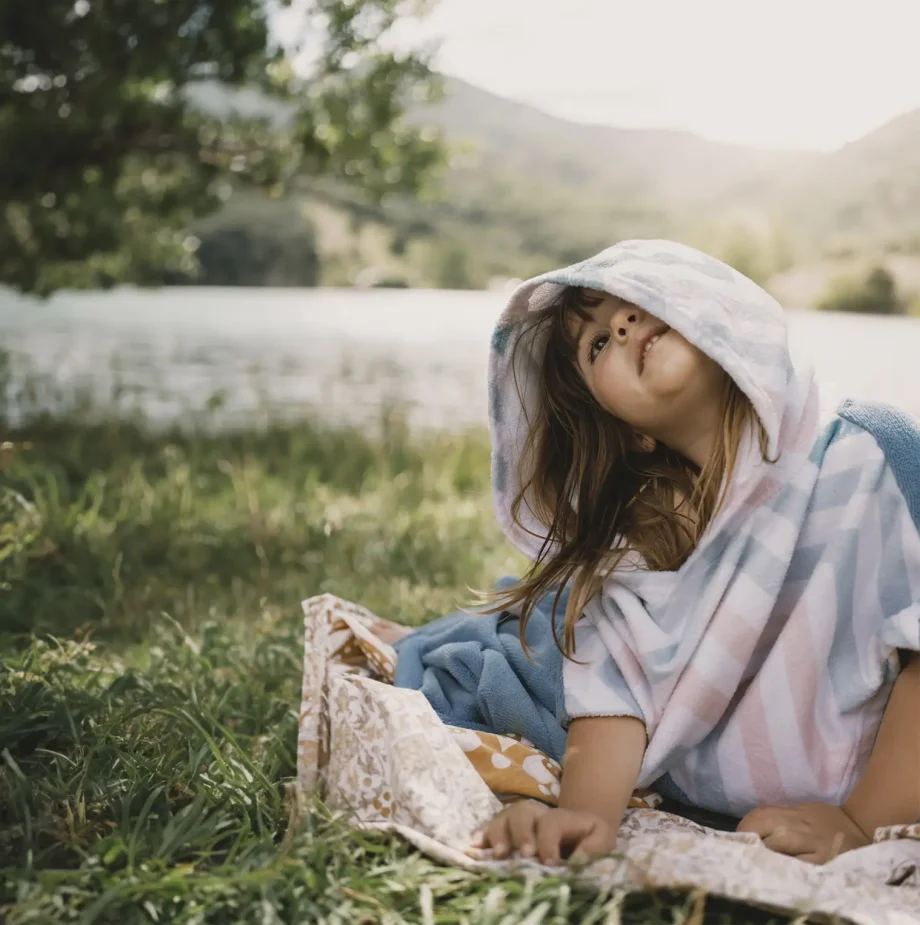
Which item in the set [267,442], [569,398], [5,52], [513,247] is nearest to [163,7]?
[5,52]

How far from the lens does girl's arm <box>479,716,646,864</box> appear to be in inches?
69.9

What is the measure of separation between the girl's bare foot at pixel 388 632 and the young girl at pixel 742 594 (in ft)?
2.08

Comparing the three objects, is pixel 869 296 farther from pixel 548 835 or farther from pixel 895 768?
pixel 548 835

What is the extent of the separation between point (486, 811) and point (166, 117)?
6.32m

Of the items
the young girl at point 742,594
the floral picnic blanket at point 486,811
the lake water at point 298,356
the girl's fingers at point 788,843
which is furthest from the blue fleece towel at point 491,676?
the lake water at point 298,356

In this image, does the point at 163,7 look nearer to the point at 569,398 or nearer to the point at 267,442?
the point at 267,442

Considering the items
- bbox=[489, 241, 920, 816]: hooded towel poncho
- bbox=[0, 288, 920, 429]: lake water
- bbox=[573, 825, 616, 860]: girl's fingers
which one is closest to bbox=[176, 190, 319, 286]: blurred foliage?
bbox=[0, 288, 920, 429]: lake water

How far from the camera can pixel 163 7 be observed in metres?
6.45

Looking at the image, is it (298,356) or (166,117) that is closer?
(166,117)

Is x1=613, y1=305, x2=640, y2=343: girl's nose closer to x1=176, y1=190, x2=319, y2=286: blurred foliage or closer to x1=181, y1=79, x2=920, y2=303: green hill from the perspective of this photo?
x1=181, y1=79, x2=920, y2=303: green hill

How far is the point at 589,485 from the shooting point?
2.31m

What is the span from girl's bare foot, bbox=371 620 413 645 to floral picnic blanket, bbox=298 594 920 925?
245mm

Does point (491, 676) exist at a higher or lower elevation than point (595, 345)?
lower

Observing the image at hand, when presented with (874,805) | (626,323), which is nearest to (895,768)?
(874,805)
